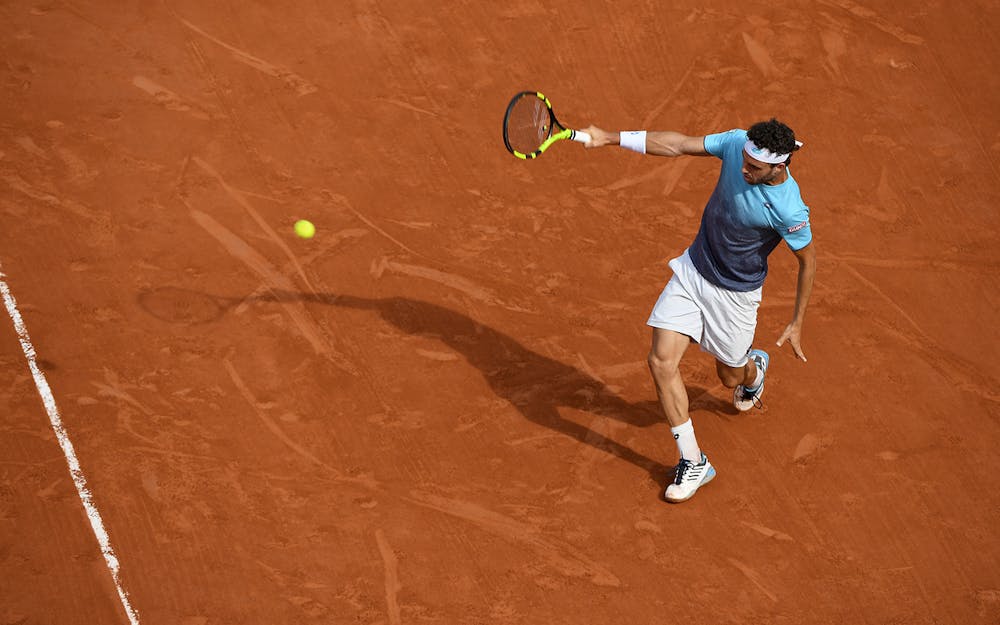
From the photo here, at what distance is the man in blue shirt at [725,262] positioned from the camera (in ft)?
22.4

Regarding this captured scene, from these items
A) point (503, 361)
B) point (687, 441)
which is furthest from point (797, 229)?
point (503, 361)

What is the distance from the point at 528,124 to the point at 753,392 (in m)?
2.53

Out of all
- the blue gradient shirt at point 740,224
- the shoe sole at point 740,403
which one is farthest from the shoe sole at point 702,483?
the blue gradient shirt at point 740,224

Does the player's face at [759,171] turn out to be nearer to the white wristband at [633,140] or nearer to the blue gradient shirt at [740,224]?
the blue gradient shirt at [740,224]

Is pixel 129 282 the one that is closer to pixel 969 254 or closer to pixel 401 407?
pixel 401 407

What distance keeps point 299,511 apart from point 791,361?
393 centimetres

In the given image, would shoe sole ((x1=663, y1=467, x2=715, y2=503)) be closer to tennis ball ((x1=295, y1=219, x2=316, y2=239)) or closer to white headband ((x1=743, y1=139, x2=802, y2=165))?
white headband ((x1=743, y1=139, x2=802, y2=165))

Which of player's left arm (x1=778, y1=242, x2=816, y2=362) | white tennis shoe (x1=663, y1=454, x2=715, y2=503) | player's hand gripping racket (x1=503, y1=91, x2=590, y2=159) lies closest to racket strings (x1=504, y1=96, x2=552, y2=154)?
player's hand gripping racket (x1=503, y1=91, x2=590, y2=159)

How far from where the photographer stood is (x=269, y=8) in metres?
11.7

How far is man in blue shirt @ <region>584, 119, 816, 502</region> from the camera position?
682 cm

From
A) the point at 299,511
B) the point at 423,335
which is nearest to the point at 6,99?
the point at 423,335

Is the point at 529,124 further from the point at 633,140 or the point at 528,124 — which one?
the point at 633,140

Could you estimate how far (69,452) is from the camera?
789cm

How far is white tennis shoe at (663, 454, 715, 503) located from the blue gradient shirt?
1266mm
